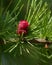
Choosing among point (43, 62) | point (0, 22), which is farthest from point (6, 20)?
point (43, 62)

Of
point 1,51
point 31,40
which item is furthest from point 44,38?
point 1,51

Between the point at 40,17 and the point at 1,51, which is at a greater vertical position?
the point at 40,17

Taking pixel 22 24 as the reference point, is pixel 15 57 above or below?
below

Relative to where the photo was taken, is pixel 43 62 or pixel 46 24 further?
pixel 43 62

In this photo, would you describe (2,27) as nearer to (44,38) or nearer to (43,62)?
(44,38)

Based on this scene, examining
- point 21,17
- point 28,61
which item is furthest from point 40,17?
point 28,61

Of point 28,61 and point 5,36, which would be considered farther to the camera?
point 28,61

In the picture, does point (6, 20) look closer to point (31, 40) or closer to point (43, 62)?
point (31, 40)
